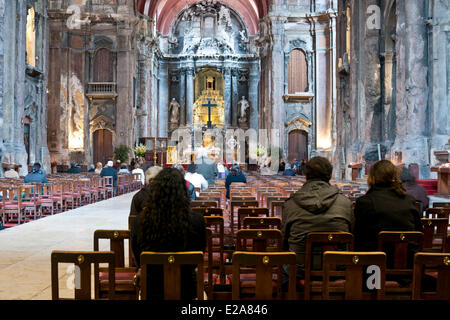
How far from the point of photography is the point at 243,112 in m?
46.6

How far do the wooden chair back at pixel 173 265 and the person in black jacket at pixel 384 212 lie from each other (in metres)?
1.66

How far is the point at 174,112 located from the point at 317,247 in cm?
4376

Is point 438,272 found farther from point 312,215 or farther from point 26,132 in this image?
point 26,132

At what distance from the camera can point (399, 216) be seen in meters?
4.02

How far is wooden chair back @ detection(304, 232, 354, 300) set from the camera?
352cm

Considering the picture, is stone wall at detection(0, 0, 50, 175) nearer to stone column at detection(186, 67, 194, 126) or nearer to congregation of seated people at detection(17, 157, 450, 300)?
congregation of seated people at detection(17, 157, 450, 300)

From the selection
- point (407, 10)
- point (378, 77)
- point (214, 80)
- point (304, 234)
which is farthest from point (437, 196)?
point (214, 80)

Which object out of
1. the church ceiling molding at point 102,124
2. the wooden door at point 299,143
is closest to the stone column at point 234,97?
the wooden door at point 299,143

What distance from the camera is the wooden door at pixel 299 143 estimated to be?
114 ft

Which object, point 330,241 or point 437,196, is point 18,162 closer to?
point 437,196

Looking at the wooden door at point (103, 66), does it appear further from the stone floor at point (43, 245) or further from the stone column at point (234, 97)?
the stone floor at point (43, 245)

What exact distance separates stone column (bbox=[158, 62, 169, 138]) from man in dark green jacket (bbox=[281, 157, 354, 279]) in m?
43.7

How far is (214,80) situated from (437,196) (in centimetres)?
3725

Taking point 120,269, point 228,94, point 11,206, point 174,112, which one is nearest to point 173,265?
point 120,269
